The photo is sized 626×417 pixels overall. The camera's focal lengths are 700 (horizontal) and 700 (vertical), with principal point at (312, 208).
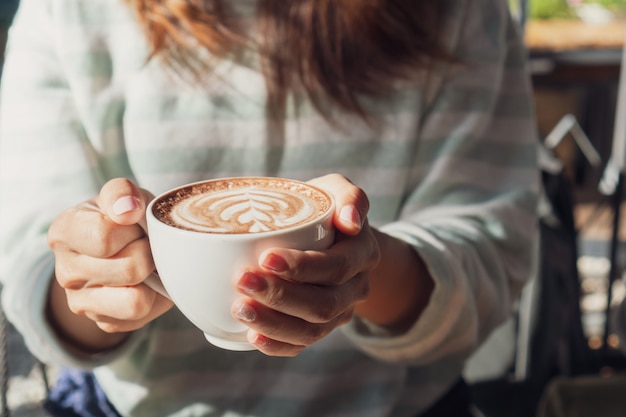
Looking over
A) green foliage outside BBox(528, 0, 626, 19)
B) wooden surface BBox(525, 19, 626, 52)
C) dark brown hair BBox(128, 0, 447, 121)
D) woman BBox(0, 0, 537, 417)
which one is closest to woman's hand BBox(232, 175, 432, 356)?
woman BBox(0, 0, 537, 417)

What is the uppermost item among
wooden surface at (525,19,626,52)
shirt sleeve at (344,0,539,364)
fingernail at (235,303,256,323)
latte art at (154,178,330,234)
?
latte art at (154,178,330,234)

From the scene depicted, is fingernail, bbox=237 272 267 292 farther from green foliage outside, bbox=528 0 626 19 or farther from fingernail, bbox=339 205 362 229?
green foliage outside, bbox=528 0 626 19

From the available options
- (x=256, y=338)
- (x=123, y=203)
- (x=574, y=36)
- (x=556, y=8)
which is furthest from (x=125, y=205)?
(x=556, y=8)

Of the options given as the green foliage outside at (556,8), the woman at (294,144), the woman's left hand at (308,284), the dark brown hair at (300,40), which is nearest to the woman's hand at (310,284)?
the woman's left hand at (308,284)

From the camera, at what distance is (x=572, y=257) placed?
3.36 ft

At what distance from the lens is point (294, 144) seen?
0.71 metres

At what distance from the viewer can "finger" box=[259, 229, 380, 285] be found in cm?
37

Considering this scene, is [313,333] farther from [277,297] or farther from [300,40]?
[300,40]

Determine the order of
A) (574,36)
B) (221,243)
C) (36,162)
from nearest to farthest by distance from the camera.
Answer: (221,243)
(36,162)
(574,36)

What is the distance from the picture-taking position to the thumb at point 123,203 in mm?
397

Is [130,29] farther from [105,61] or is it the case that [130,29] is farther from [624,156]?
[624,156]

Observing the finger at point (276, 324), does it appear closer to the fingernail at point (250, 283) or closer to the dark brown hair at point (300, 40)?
the fingernail at point (250, 283)

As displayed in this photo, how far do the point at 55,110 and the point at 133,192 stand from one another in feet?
1.06

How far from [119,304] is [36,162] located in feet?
0.88
